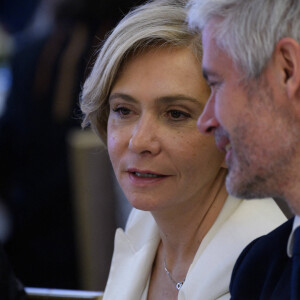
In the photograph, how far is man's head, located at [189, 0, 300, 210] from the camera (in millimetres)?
1419

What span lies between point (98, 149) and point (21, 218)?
1384 millimetres

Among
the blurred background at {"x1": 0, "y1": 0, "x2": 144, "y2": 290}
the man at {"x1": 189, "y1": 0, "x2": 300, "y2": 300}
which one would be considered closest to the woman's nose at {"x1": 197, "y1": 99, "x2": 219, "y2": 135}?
the man at {"x1": 189, "y1": 0, "x2": 300, "y2": 300}

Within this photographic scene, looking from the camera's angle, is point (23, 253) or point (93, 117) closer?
point (93, 117)

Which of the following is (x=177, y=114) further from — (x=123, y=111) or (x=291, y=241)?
(x=291, y=241)

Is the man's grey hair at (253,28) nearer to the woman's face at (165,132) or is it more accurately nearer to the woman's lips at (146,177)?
Result: the woman's face at (165,132)

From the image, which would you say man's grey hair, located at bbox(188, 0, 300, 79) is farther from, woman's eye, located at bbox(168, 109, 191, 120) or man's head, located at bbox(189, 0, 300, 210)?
woman's eye, located at bbox(168, 109, 191, 120)

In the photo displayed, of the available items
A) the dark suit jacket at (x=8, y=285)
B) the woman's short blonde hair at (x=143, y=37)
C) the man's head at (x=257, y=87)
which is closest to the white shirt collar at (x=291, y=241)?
the man's head at (x=257, y=87)

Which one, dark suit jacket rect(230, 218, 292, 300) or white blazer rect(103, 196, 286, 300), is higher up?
dark suit jacket rect(230, 218, 292, 300)

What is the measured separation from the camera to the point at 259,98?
1453mm

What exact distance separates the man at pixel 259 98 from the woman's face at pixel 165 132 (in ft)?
1.28

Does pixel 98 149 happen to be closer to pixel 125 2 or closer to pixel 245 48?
pixel 125 2

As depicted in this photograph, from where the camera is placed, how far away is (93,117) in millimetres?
2291

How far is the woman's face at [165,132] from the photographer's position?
Result: 200 centimetres

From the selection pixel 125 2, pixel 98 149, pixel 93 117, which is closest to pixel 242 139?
pixel 93 117
